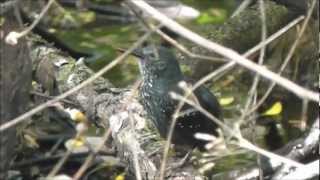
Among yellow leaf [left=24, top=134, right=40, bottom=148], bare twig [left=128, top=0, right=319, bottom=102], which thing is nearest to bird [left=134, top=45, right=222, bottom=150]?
yellow leaf [left=24, top=134, right=40, bottom=148]

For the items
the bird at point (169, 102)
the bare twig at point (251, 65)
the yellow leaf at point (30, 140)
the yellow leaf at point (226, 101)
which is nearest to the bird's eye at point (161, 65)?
the bird at point (169, 102)

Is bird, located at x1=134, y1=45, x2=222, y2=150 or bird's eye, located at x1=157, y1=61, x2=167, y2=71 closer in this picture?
bird, located at x1=134, y1=45, x2=222, y2=150

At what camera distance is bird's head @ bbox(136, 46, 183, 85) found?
4504mm

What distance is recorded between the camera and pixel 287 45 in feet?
20.4

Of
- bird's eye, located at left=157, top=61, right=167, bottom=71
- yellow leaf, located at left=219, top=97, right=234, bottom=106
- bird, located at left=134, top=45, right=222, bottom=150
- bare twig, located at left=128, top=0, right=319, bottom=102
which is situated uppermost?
bare twig, located at left=128, top=0, right=319, bottom=102

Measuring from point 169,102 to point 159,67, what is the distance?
372 millimetres

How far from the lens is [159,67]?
457cm

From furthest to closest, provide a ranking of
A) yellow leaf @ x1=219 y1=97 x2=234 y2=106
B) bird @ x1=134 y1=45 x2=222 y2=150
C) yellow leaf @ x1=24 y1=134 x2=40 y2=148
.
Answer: yellow leaf @ x1=219 y1=97 x2=234 y2=106 → yellow leaf @ x1=24 y1=134 x2=40 y2=148 → bird @ x1=134 y1=45 x2=222 y2=150

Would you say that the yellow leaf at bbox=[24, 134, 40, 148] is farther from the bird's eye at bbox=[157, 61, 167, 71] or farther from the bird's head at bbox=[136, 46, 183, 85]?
the bird's eye at bbox=[157, 61, 167, 71]

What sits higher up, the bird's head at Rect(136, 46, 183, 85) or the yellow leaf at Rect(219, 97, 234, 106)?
the bird's head at Rect(136, 46, 183, 85)

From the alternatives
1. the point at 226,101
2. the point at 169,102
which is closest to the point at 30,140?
the point at 169,102

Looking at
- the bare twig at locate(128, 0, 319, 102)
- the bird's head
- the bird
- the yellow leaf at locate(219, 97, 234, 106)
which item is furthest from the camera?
the yellow leaf at locate(219, 97, 234, 106)

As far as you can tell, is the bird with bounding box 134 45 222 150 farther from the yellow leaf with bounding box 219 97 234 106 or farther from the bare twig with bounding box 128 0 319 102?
the bare twig with bounding box 128 0 319 102

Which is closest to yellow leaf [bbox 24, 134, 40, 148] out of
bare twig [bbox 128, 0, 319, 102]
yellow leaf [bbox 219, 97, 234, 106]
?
yellow leaf [bbox 219, 97, 234, 106]
